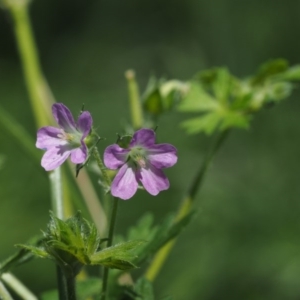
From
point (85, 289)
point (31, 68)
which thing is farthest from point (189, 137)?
point (85, 289)

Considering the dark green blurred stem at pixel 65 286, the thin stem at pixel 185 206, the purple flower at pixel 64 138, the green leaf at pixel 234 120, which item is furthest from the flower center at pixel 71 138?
the green leaf at pixel 234 120

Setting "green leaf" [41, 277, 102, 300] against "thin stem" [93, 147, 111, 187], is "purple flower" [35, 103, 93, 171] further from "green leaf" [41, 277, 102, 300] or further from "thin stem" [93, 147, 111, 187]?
"green leaf" [41, 277, 102, 300]

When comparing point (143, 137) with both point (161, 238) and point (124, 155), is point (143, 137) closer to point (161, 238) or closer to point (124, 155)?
point (124, 155)

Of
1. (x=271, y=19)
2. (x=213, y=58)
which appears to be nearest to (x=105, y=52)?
(x=213, y=58)

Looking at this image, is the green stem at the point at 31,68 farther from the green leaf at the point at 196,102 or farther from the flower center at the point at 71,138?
the flower center at the point at 71,138

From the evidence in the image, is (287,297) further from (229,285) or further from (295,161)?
(295,161)

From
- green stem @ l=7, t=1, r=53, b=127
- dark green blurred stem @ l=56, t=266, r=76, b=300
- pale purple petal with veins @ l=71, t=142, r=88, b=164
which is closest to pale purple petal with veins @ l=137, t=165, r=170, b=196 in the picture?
pale purple petal with veins @ l=71, t=142, r=88, b=164
